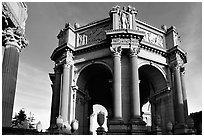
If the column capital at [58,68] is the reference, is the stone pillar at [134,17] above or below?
above

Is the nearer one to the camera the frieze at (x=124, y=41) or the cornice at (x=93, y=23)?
the frieze at (x=124, y=41)

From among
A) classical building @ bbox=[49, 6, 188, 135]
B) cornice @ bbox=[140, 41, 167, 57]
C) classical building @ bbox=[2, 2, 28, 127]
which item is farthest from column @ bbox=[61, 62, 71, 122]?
classical building @ bbox=[2, 2, 28, 127]

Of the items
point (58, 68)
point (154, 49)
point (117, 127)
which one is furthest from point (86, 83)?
point (117, 127)

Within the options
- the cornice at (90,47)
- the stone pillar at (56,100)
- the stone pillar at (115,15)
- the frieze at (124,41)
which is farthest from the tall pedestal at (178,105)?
the stone pillar at (56,100)

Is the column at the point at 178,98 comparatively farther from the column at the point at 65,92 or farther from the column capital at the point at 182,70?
the column at the point at 65,92

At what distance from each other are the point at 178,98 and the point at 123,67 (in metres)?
7.34

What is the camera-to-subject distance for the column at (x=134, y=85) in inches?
914

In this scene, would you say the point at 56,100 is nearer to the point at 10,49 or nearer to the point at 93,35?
the point at 93,35

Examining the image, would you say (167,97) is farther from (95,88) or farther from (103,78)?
(95,88)

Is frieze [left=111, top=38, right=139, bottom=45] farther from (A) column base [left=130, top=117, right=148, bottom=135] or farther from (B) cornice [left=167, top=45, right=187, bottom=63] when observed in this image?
(A) column base [left=130, top=117, right=148, bottom=135]

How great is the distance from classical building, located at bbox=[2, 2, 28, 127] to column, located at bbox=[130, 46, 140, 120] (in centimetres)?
1216

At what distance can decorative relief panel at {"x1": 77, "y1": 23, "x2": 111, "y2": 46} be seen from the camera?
29381 millimetres

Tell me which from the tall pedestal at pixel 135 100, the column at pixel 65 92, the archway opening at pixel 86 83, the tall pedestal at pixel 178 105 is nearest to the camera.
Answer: the tall pedestal at pixel 135 100

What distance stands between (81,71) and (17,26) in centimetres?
1447
